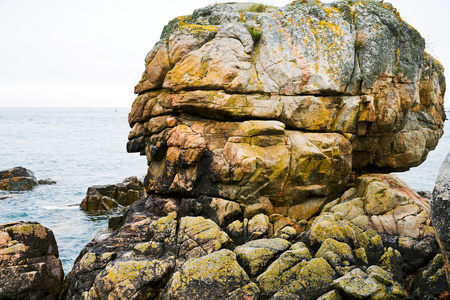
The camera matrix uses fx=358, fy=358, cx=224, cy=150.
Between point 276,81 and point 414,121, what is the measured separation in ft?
29.3

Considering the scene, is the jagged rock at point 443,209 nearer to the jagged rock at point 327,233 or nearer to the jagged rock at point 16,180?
the jagged rock at point 327,233

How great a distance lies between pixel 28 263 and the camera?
13.2m

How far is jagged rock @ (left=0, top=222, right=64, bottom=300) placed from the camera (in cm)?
1245

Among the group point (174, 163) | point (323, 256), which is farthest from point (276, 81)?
point (323, 256)

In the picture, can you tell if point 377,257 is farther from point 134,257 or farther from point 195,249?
point 134,257

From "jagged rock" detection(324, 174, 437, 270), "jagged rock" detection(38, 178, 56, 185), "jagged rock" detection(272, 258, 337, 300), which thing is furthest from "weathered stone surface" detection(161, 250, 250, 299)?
"jagged rock" detection(38, 178, 56, 185)

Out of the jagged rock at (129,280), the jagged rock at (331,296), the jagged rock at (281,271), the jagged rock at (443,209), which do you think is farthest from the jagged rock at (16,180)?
the jagged rock at (443,209)

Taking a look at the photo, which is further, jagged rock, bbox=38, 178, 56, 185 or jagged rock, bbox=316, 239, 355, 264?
jagged rock, bbox=38, 178, 56, 185

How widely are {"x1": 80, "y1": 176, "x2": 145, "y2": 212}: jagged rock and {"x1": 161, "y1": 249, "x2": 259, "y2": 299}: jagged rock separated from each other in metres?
21.6

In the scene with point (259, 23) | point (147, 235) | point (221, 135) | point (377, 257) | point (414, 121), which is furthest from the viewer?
point (414, 121)

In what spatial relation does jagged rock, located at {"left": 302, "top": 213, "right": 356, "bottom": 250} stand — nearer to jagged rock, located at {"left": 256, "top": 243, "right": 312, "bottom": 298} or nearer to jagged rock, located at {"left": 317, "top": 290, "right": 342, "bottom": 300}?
jagged rock, located at {"left": 256, "top": 243, "right": 312, "bottom": 298}

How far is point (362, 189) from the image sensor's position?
16062mm

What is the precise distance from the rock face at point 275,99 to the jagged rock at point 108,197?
14.6 metres

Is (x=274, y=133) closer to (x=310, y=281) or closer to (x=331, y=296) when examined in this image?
(x=310, y=281)
